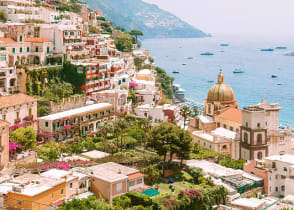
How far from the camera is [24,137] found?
41.6 metres

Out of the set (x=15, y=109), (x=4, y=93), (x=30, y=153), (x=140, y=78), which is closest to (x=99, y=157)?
(x=30, y=153)

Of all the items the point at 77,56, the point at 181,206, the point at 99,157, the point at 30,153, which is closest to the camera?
the point at 181,206

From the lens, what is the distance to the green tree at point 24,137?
41344mm

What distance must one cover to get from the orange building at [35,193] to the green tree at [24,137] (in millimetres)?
8976

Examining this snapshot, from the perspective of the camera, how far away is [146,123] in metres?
50.9

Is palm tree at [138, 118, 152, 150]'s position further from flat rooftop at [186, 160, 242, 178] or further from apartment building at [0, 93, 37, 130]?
apartment building at [0, 93, 37, 130]

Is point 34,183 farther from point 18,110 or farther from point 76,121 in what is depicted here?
point 76,121

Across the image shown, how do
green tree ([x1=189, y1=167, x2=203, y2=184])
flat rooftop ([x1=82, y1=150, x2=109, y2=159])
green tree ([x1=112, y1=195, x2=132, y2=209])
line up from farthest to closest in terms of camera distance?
1. flat rooftop ([x1=82, y1=150, x2=109, y2=159])
2. green tree ([x1=189, y1=167, x2=203, y2=184])
3. green tree ([x1=112, y1=195, x2=132, y2=209])

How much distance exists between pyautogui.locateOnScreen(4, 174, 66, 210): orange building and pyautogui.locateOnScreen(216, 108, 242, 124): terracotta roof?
34280 millimetres

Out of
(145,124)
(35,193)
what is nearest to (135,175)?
(35,193)

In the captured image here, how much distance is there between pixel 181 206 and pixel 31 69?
96.2 ft

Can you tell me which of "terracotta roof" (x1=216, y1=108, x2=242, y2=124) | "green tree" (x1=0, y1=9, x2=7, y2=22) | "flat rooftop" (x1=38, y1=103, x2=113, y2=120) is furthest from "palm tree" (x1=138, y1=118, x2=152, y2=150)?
"green tree" (x1=0, y1=9, x2=7, y2=22)

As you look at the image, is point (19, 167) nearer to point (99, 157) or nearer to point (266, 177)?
point (99, 157)

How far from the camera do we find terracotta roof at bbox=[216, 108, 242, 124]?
60688mm
